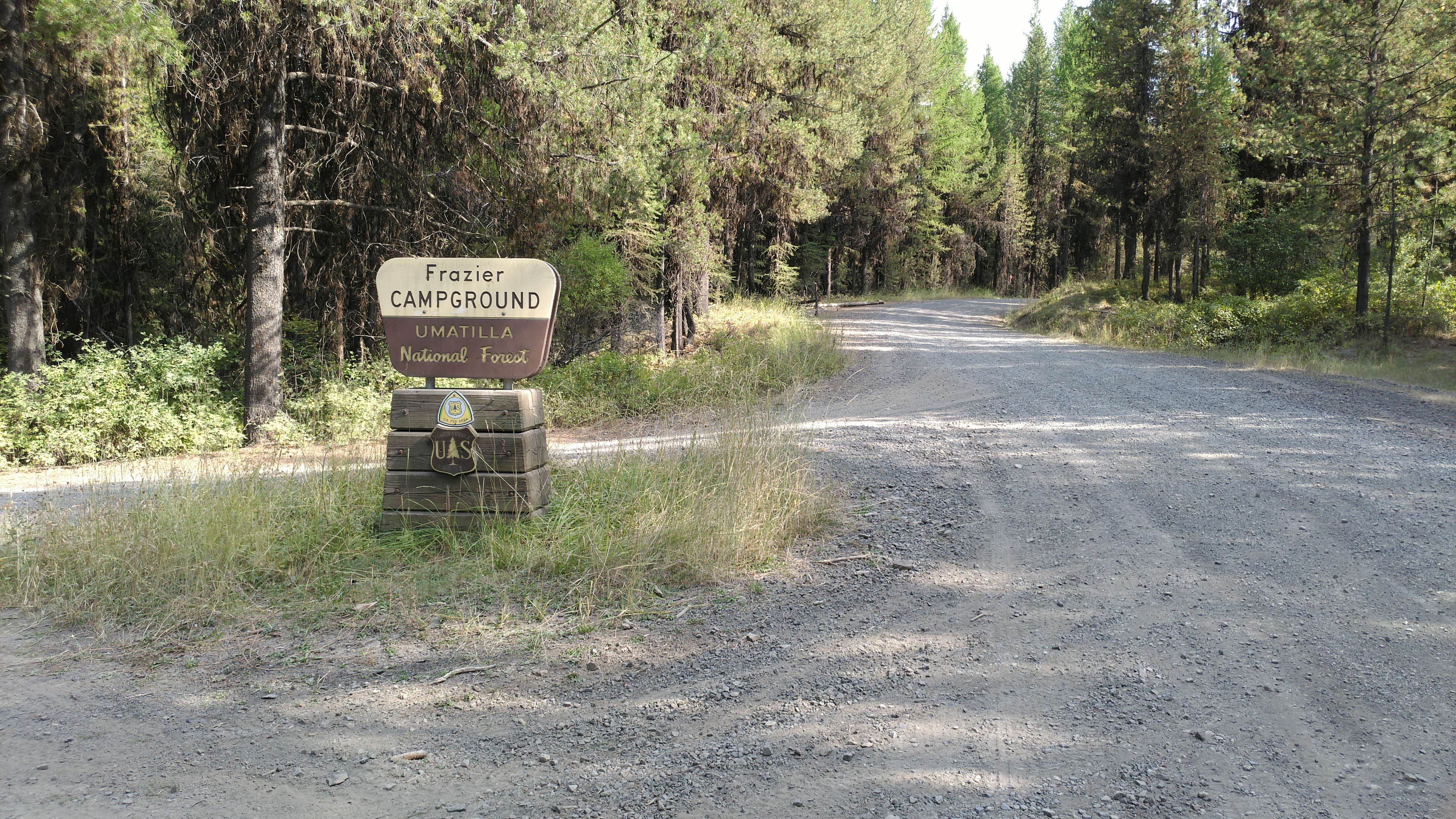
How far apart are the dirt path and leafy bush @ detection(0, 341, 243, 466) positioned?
6831 millimetres

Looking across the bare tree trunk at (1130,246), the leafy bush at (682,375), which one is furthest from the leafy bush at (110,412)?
the bare tree trunk at (1130,246)

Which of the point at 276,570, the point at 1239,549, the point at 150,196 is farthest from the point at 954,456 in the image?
the point at 150,196

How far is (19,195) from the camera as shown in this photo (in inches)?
444

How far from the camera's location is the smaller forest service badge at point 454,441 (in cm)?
566

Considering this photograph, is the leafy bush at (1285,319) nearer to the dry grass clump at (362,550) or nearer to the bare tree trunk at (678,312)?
the bare tree trunk at (678,312)

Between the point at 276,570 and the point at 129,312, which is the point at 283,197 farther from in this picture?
the point at 276,570

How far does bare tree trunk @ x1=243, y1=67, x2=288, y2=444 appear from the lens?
36.3ft

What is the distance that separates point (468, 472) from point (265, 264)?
7.32 metres

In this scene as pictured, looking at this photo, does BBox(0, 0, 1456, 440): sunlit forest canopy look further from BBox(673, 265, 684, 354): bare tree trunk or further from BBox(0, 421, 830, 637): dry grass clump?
BBox(0, 421, 830, 637): dry grass clump

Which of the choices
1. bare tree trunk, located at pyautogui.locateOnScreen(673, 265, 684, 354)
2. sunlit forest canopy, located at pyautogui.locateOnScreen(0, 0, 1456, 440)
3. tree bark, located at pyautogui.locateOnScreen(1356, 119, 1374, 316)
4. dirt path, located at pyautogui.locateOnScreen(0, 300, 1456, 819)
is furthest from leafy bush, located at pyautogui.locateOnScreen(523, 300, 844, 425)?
tree bark, located at pyautogui.locateOnScreen(1356, 119, 1374, 316)

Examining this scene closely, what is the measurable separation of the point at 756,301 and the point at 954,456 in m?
19.0

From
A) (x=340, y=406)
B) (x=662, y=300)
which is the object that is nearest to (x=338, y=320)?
(x=340, y=406)

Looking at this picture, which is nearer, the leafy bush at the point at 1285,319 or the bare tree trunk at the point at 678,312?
the leafy bush at the point at 1285,319

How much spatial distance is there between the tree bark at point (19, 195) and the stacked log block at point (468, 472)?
27.7ft
